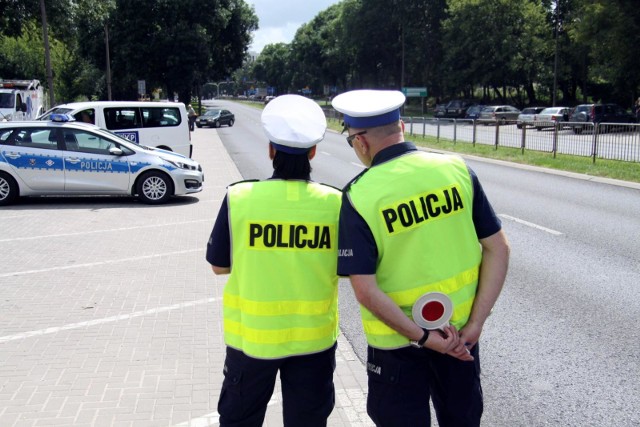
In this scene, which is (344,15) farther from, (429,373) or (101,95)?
(429,373)

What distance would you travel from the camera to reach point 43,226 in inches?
414

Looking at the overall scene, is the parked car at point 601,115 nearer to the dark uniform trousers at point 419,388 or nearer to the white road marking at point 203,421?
the white road marking at point 203,421

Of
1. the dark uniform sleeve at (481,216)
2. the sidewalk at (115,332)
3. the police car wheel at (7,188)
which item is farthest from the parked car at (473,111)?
the dark uniform sleeve at (481,216)

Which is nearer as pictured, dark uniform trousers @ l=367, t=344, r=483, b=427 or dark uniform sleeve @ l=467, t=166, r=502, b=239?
dark uniform trousers @ l=367, t=344, r=483, b=427

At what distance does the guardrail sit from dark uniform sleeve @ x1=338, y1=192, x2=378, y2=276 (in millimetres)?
17618

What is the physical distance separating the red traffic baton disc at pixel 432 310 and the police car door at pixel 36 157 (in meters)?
11.4

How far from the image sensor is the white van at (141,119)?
1752 cm

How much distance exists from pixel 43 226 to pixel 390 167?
9.27 meters

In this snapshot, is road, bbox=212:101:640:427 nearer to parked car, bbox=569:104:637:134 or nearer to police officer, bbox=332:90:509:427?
police officer, bbox=332:90:509:427

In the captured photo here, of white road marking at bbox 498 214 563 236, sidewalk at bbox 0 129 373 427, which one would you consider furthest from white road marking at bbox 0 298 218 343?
white road marking at bbox 498 214 563 236

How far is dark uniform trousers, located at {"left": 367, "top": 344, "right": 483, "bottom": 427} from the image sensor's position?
246 cm

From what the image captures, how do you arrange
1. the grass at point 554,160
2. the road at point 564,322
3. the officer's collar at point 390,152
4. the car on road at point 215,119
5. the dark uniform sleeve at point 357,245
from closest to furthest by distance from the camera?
1. the dark uniform sleeve at point 357,245
2. the officer's collar at point 390,152
3. the road at point 564,322
4. the grass at point 554,160
5. the car on road at point 215,119

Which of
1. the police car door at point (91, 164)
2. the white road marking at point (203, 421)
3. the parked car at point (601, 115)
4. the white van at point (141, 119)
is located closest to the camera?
the white road marking at point (203, 421)

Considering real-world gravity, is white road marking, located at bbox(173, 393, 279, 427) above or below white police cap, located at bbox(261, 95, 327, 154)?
below
